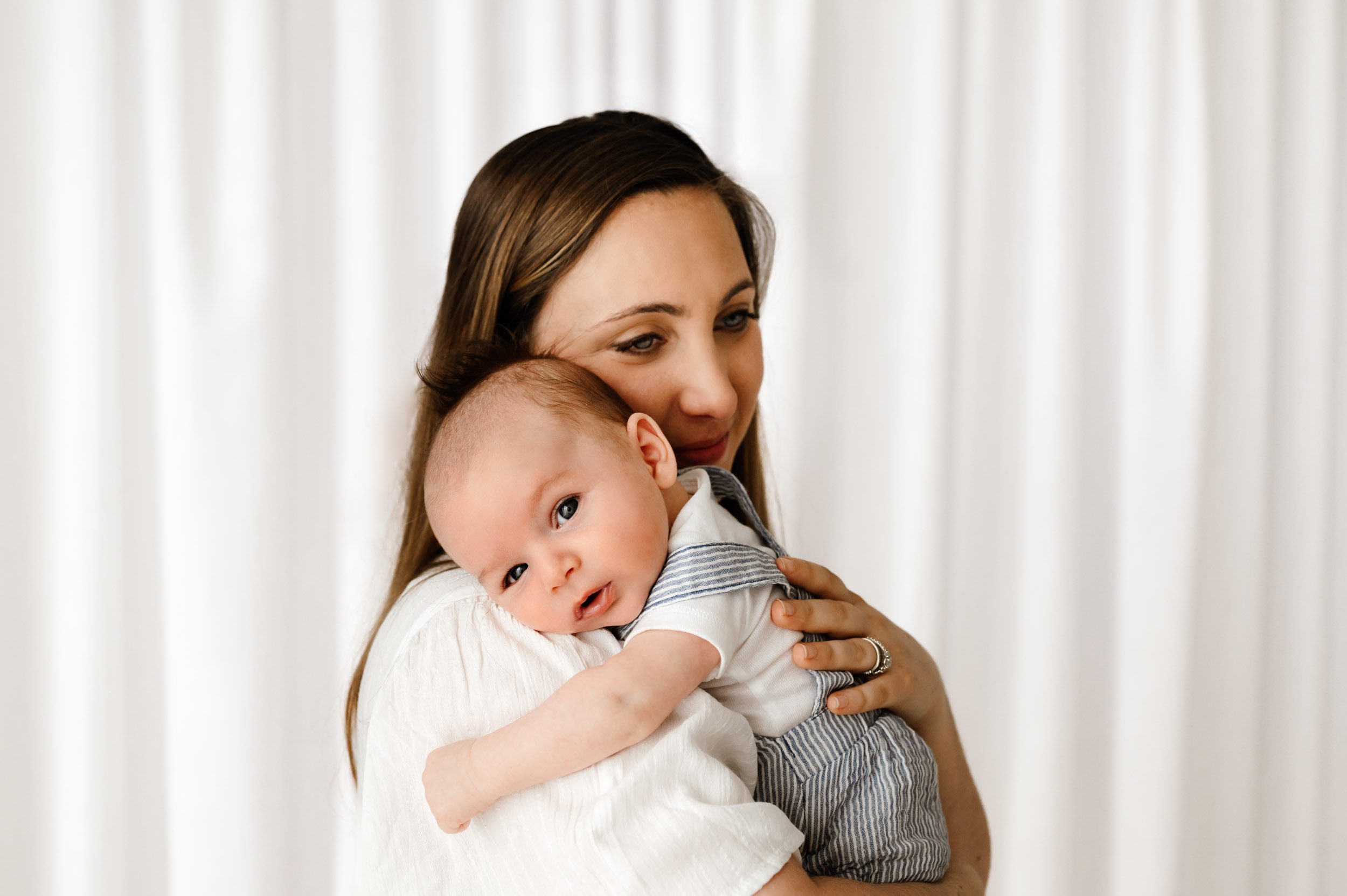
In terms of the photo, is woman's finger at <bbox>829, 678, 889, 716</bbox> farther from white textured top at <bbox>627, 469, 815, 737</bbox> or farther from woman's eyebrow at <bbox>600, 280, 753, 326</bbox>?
woman's eyebrow at <bbox>600, 280, 753, 326</bbox>

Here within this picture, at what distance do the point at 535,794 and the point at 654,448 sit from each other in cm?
39

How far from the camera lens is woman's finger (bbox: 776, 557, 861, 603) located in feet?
3.77

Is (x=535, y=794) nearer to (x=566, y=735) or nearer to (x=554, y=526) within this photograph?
(x=566, y=735)

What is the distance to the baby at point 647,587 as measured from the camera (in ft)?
3.12

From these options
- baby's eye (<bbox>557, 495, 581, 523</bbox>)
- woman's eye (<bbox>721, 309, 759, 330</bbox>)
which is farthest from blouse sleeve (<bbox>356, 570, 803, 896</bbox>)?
woman's eye (<bbox>721, 309, 759, 330</bbox>)

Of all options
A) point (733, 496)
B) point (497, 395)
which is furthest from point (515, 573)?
point (733, 496)

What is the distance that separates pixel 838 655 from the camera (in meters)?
1.10

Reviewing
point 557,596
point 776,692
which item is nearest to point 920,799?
point 776,692

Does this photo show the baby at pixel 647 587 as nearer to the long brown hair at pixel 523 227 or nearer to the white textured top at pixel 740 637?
the white textured top at pixel 740 637

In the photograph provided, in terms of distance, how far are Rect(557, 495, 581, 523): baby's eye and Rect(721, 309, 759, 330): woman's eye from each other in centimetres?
43

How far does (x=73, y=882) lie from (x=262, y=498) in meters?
0.86

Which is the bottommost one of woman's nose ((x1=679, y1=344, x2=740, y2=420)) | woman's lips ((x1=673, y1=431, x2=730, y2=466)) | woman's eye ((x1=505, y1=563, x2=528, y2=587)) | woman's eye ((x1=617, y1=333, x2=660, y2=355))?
woman's eye ((x1=505, y1=563, x2=528, y2=587))

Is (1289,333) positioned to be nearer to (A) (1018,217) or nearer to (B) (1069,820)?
(A) (1018,217)

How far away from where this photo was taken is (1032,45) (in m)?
2.51
